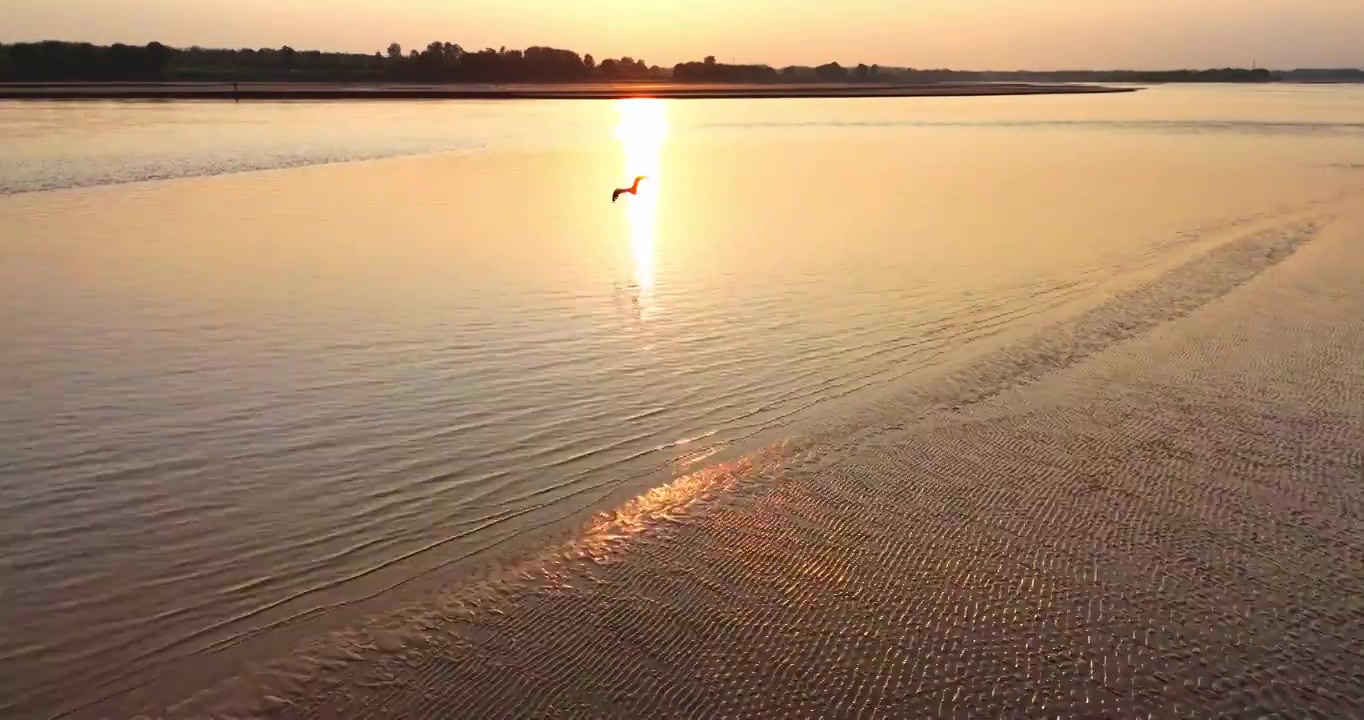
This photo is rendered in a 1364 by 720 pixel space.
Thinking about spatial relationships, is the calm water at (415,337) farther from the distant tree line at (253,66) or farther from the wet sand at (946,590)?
the distant tree line at (253,66)

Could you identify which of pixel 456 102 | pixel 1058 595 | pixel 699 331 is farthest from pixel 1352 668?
pixel 456 102

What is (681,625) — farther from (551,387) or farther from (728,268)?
(728,268)

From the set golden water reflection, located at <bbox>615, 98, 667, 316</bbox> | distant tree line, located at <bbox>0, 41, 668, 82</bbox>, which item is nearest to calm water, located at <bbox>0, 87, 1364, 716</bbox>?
golden water reflection, located at <bbox>615, 98, 667, 316</bbox>

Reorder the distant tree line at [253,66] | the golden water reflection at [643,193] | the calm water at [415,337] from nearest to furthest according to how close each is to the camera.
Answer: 1. the calm water at [415,337]
2. the golden water reflection at [643,193]
3. the distant tree line at [253,66]

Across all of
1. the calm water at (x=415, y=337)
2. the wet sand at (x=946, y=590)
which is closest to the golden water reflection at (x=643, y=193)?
the calm water at (x=415, y=337)

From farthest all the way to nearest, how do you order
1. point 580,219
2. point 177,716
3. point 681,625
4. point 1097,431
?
point 580,219 → point 1097,431 → point 681,625 → point 177,716
